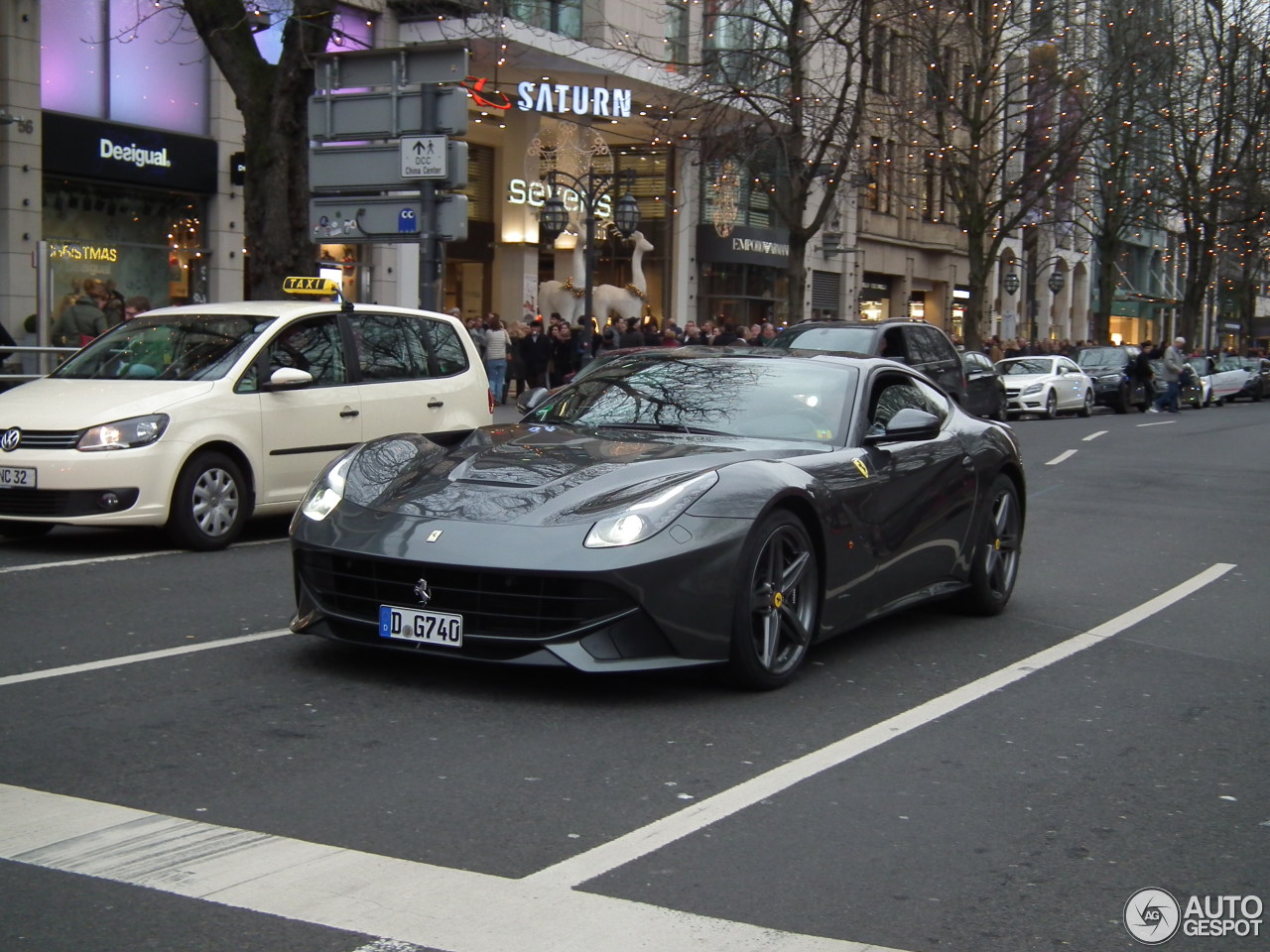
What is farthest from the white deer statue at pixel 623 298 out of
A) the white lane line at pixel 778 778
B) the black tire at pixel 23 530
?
the white lane line at pixel 778 778

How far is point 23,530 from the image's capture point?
10.8m

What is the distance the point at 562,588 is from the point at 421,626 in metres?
0.59

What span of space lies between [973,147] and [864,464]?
33.8 meters

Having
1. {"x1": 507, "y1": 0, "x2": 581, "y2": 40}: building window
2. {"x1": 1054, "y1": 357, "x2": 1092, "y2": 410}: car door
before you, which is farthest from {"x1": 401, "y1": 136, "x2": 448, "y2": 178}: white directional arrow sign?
{"x1": 1054, "y1": 357, "x2": 1092, "y2": 410}: car door

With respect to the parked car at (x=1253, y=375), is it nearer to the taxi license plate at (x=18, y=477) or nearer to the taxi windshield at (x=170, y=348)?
the taxi windshield at (x=170, y=348)

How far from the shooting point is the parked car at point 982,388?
24750 mm

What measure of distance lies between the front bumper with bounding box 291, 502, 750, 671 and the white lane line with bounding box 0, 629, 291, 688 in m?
1.17

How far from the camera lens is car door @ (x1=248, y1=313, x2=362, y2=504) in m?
10.8

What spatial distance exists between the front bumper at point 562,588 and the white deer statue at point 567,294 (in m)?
29.9

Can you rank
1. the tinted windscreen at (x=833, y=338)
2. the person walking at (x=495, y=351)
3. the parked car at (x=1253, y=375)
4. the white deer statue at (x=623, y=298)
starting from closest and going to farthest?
the tinted windscreen at (x=833, y=338)
the person walking at (x=495, y=351)
the white deer statue at (x=623, y=298)
the parked car at (x=1253, y=375)

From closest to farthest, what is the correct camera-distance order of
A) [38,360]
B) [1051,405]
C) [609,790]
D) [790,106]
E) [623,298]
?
[609,790] → [38,360] → [790,106] → [1051,405] → [623,298]

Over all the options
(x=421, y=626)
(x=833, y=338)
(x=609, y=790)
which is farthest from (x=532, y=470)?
(x=833, y=338)

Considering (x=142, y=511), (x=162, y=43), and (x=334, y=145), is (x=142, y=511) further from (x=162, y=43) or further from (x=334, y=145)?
(x=162, y=43)

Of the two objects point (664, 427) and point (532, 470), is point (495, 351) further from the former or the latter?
point (532, 470)
